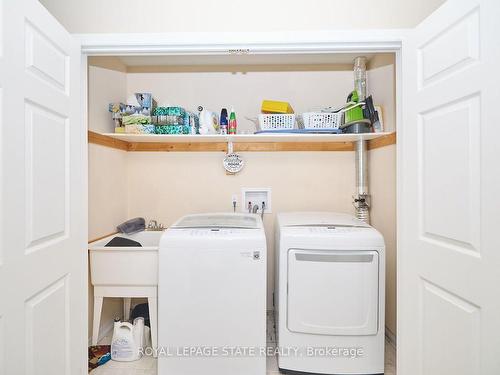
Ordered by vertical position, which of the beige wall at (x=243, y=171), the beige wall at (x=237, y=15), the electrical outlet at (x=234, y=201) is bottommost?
the electrical outlet at (x=234, y=201)

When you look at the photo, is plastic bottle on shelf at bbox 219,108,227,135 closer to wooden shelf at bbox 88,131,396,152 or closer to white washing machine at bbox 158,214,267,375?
wooden shelf at bbox 88,131,396,152

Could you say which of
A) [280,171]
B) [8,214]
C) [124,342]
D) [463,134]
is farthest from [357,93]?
[124,342]

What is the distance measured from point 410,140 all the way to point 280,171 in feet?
4.04

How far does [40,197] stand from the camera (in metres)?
1.13

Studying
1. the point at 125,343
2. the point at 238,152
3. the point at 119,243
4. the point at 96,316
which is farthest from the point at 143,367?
the point at 238,152

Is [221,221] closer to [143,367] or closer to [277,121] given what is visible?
[277,121]

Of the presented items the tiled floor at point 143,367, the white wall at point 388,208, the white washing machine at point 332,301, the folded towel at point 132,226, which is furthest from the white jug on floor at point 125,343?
the white wall at point 388,208

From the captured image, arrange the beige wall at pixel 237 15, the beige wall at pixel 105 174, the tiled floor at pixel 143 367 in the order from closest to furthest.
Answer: the beige wall at pixel 237 15, the tiled floor at pixel 143 367, the beige wall at pixel 105 174

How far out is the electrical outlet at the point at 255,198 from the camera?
2422mm

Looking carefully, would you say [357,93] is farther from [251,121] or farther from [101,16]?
[101,16]

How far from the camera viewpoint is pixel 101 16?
58.3 inches

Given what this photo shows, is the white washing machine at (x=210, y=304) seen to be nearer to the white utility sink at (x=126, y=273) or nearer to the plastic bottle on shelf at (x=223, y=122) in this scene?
the white utility sink at (x=126, y=273)

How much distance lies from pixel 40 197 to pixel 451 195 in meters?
1.67

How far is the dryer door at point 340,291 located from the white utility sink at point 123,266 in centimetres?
95
